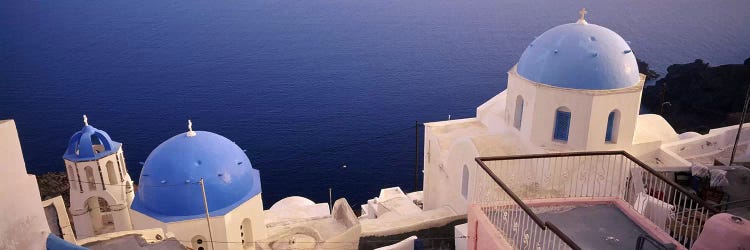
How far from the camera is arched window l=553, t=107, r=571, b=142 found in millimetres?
15234

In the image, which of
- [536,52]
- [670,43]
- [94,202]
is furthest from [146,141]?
[670,43]

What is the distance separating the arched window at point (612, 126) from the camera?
1502 centimetres

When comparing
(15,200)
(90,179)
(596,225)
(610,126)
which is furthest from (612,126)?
(90,179)

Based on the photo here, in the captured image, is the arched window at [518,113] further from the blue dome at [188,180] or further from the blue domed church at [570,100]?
the blue dome at [188,180]

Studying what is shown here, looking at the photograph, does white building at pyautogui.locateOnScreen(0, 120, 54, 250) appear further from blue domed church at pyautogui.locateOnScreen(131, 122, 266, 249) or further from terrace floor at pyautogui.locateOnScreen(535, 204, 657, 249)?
terrace floor at pyautogui.locateOnScreen(535, 204, 657, 249)

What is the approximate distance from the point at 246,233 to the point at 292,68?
47.3 meters

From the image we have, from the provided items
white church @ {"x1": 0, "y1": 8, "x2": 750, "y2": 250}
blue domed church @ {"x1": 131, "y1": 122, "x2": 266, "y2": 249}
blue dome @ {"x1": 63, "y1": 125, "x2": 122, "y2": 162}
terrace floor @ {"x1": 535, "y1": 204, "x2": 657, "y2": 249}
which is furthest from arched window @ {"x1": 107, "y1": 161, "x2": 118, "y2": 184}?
terrace floor @ {"x1": 535, "y1": 204, "x2": 657, "y2": 249}

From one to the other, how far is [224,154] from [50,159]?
31568 millimetres

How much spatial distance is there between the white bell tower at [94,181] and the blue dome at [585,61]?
46.5ft

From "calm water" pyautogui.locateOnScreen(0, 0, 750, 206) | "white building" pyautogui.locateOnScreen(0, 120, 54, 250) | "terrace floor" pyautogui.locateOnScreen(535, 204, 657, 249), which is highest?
"white building" pyautogui.locateOnScreen(0, 120, 54, 250)

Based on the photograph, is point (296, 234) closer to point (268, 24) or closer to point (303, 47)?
point (303, 47)

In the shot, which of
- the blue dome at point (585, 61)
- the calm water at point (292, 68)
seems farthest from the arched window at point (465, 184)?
the calm water at point (292, 68)

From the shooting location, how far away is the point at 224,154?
1534 centimetres

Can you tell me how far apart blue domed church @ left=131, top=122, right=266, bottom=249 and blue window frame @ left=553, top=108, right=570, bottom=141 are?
9.21 metres
